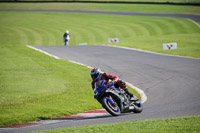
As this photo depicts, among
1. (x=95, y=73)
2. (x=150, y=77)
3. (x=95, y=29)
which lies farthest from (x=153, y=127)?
(x=95, y=29)

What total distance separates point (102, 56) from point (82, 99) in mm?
12655

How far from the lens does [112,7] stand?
75.9 metres

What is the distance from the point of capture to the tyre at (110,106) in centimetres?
1120

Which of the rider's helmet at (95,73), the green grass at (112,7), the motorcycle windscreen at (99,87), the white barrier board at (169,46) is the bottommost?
the white barrier board at (169,46)

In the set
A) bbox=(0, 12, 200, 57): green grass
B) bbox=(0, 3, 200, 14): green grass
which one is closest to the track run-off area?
bbox=(0, 12, 200, 57): green grass

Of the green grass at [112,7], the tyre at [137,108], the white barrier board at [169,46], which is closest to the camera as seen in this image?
the tyre at [137,108]

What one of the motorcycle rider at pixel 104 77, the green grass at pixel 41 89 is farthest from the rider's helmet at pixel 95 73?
the green grass at pixel 41 89

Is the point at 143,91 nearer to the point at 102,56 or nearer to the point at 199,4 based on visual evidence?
the point at 102,56

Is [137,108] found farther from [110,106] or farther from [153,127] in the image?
[153,127]

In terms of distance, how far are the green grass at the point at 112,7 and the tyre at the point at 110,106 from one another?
53.6 metres

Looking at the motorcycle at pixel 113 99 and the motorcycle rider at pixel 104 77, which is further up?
the motorcycle rider at pixel 104 77

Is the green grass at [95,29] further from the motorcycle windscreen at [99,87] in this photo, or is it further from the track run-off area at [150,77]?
the motorcycle windscreen at [99,87]

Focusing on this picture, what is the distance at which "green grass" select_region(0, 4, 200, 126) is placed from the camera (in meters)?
13.4

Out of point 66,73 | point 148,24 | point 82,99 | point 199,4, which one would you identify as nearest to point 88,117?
point 82,99
